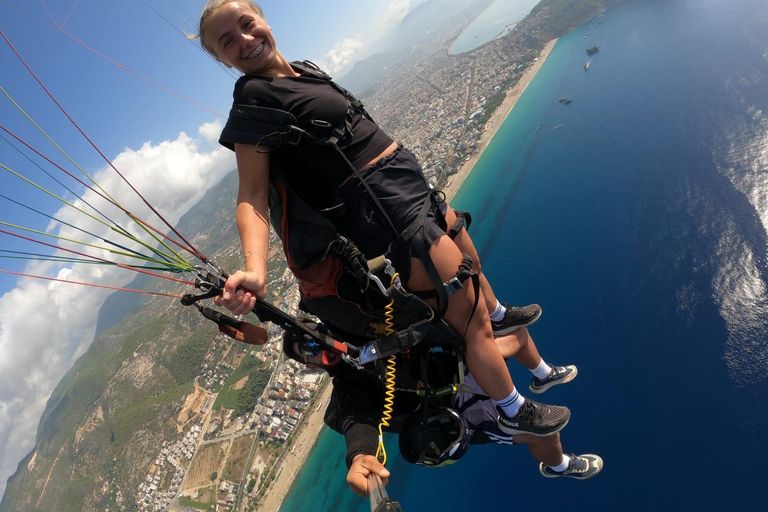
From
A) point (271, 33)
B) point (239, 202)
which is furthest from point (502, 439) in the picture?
point (271, 33)

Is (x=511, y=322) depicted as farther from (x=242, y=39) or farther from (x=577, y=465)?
(x=242, y=39)

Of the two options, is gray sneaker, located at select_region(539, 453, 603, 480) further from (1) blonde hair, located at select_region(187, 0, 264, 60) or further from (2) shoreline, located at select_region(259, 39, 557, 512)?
(2) shoreline, located at select_region(259, 39, 557, 512)

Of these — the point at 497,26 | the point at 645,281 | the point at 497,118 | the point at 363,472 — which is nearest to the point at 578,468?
the point at 363,472

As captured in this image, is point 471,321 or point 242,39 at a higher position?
point 242,39

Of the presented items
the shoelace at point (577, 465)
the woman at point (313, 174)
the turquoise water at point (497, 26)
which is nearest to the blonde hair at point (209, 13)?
the woman at point (313, 174)

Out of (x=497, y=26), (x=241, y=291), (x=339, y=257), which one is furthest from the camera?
(x=497, y=26)

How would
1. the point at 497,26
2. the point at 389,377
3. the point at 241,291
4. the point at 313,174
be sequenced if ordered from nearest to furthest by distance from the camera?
the point at 241,291
the point at 313,174
the point at 389,377
the point at 497,26

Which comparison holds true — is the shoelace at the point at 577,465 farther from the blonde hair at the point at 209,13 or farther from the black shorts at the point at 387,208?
the blonde hair at the point at 209,13
